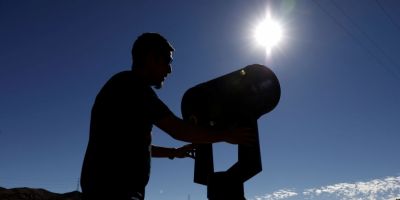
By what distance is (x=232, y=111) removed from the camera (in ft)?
9.70

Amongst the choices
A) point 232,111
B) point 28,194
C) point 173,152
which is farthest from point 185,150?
point 28,194

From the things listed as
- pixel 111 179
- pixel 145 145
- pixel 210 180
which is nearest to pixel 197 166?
pixel 210 180

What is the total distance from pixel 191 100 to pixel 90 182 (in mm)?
1294

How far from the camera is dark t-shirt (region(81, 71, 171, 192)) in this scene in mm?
2393

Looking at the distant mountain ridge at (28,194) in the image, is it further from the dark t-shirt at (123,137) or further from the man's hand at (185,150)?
the dark t-shirt at (123,137)

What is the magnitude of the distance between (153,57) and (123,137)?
2.10 ft

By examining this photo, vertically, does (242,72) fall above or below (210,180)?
above

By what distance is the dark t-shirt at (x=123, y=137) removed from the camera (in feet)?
7.85

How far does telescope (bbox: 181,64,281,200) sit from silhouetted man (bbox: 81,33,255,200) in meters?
0.24

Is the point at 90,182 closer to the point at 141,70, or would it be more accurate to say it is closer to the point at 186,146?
the point at 141,70

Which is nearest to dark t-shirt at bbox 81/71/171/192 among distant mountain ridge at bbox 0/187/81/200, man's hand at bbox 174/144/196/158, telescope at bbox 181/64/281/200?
telescope at bbox 181/64/281/200

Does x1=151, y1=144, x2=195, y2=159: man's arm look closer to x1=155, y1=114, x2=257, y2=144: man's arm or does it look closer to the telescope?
the telescope

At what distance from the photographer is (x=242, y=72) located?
314cm

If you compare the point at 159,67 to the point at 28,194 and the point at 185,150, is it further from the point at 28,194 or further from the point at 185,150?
the point at 28,194
